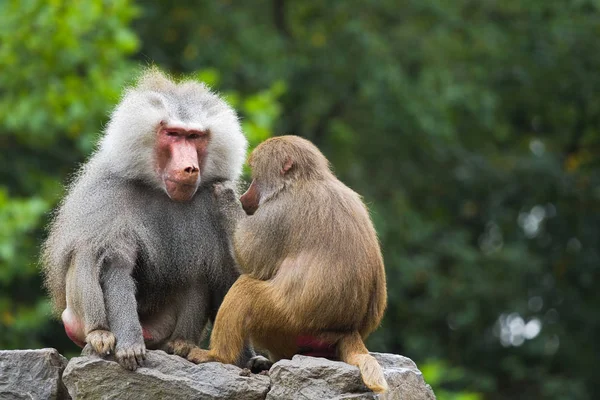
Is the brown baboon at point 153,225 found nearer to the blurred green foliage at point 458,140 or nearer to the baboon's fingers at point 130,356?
the baboon's fingers at point 130,356

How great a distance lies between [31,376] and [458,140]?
11.2 m

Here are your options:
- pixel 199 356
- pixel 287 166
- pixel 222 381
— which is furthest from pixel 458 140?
pixel 222 381

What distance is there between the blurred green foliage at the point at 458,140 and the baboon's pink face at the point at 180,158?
8144 mm

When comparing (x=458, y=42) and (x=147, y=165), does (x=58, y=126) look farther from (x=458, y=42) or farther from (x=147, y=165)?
(x=458, y=42)

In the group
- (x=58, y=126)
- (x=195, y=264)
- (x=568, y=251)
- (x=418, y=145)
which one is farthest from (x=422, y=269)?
(x=195, y=264)

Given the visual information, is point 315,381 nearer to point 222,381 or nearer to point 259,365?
point 222,381

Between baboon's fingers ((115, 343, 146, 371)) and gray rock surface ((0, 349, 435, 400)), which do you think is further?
baboon's fingers ((115, 343, 146, 371))

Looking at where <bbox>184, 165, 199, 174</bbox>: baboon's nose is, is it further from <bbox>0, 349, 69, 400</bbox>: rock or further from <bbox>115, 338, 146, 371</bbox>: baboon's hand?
<bbox>0, 349, 69, 400</bbox>: rock

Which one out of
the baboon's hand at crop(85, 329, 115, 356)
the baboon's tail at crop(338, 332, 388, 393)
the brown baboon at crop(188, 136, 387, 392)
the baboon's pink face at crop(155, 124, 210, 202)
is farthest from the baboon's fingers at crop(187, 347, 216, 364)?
the baboon's pink face at crop(155, 124, 210, 202)

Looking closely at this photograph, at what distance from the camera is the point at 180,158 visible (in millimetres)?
5207

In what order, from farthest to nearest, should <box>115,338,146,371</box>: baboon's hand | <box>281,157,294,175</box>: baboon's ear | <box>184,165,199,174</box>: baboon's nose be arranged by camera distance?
<box>281,157,294,175</box>: baboon's ear → <box>184,165,199,174</box>: baboon's nose → <box>115,338,146,371</box>: baboon's hand

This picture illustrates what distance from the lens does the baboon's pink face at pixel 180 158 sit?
5180 millimetres

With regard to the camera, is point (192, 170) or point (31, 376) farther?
point (31, 376)

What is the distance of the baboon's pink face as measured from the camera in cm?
518
